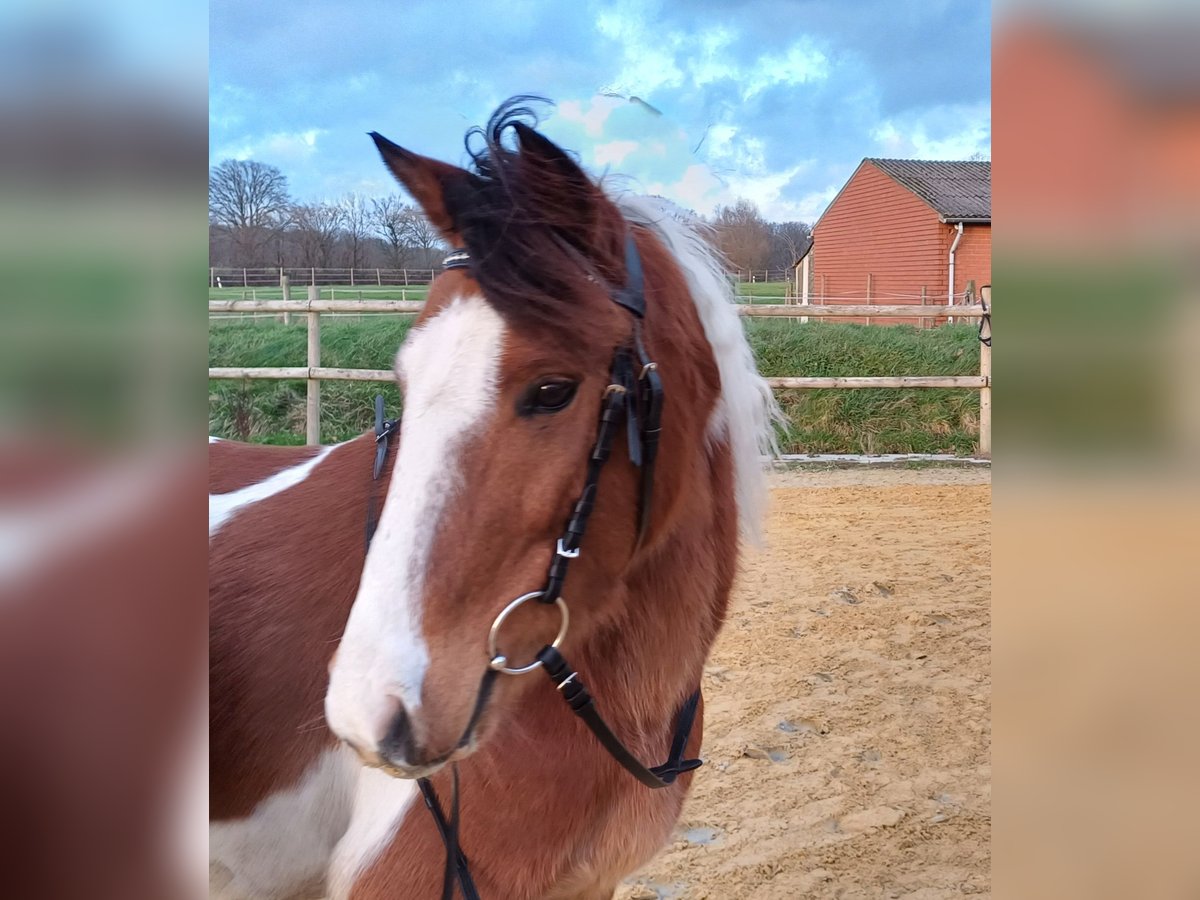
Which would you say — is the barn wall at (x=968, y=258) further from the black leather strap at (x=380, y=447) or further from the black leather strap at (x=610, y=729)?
the black leather strap at (x=380, y=447)

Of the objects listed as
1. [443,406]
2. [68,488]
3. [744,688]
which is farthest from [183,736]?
[744,688]

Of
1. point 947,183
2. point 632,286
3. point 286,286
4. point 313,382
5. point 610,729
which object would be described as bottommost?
point 610,729

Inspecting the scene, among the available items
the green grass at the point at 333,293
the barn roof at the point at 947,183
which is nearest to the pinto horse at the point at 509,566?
the green grass at the point at 333,293

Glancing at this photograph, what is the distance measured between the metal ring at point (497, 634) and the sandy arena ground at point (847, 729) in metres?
1.13

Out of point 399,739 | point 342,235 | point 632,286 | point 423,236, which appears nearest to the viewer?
point 399,739

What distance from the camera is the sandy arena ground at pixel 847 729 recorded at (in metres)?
2.71

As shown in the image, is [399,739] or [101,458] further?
[399,739]

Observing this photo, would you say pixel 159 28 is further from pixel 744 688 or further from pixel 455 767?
pixel 744 688

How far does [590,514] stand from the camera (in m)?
1.21

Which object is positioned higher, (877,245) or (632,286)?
(877,245)

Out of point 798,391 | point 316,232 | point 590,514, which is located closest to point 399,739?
point 590,514

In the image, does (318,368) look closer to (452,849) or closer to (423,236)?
(423,236)

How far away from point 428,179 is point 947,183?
21.8 meters

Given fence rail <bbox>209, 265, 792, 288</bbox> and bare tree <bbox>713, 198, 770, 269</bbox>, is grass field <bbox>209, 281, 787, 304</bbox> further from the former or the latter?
bare tree <bbox>713, 198, 770, 269</bbox>
